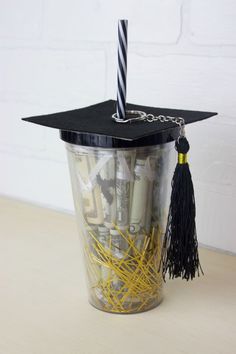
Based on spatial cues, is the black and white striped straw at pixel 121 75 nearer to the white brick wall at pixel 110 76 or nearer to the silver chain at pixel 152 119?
the silver chain at pixel 152 119

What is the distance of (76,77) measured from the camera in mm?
1121

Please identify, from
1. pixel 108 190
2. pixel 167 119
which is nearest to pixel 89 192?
pixel 108 190

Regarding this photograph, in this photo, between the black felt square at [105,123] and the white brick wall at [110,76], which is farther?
the white brick wall at [110,76]

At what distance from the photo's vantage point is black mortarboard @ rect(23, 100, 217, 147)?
66 centimetres

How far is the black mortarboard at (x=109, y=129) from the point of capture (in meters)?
0.66

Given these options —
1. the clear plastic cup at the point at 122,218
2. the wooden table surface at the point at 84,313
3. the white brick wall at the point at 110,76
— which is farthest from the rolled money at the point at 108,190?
the white brick wall at the point at 110,76

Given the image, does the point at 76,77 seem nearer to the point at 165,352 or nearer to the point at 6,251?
the point at 6,251

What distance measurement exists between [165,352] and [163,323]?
0.23 feet

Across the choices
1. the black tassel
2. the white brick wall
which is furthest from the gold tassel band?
the white brick wall

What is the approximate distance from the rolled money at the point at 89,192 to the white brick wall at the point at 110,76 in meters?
0.32

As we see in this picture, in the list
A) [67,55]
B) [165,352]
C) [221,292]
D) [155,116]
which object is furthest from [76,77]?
[165,352]

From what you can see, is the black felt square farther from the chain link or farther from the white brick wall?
the white brick wall

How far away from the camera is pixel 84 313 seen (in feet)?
2.48

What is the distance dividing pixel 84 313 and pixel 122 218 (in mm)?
143
